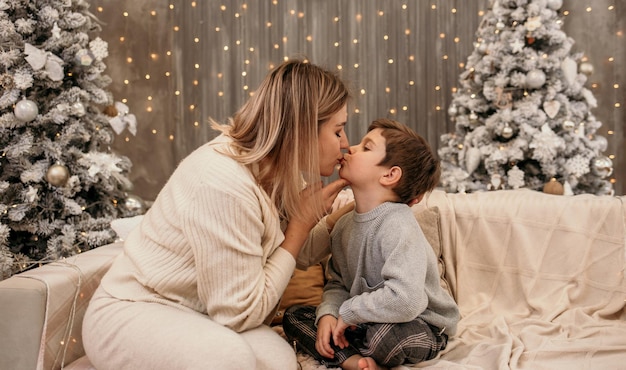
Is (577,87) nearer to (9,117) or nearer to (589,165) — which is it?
(589,165)

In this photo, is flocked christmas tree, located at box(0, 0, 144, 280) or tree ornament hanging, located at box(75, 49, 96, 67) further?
tree ornament hanging, located at box(75, 49, 96, 67)

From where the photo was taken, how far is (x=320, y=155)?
5.77 feet

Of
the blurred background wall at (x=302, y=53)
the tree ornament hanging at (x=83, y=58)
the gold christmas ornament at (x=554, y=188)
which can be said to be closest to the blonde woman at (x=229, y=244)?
the tree ornament hanging at (x=83, y=58)

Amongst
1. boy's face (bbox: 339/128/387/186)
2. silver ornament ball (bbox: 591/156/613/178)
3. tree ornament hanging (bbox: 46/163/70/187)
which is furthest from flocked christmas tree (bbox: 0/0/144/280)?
silver ornament ball (bbox: 591/156/613/178)

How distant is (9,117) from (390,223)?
6.69 ft

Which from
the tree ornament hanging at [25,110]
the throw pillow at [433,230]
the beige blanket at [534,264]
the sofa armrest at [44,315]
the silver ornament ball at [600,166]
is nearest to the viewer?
the sofa armrest at [44,315]

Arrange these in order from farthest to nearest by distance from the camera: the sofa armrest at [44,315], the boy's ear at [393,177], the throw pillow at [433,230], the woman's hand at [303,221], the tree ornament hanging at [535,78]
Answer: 1. the tree ornament hanging at [535,78]
2. the throw pillow at [433,230]
3. the boy's ear at [393,177]
4. the woman's hand at [303,221]
5. the sofa armrest at [44,315]

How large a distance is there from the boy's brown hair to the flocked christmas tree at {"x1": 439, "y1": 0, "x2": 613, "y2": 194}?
162 centimetres

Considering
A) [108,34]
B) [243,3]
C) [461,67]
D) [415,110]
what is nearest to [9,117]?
[108,34]

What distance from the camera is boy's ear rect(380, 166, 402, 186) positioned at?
187 centimetres

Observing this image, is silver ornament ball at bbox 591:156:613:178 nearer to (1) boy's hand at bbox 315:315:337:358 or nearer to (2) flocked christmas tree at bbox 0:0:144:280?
(1) boy's hand at bbox 315:315:337:358

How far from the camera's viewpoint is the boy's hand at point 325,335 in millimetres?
1798

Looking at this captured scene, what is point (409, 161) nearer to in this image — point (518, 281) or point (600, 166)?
point (518, 281)

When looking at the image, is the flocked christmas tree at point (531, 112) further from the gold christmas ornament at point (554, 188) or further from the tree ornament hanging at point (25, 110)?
the tree ornament hanging at point (25, 110)
